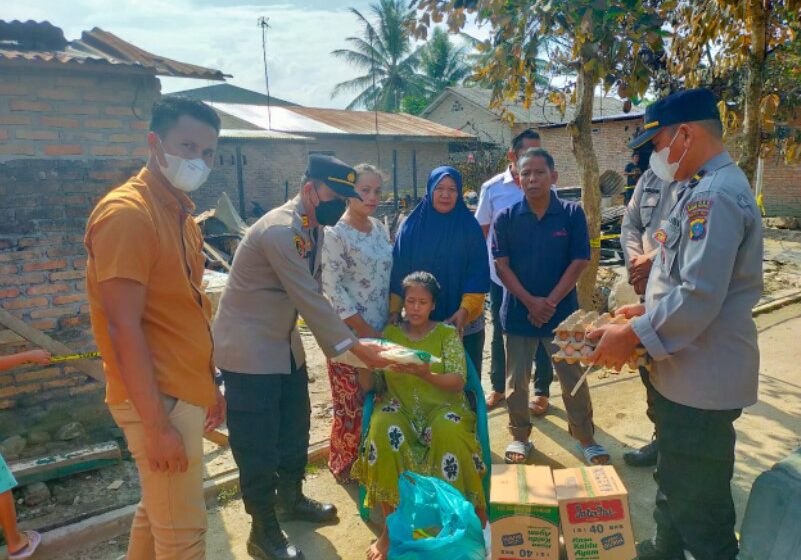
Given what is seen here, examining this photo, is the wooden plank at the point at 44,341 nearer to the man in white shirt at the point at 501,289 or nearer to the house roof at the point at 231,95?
the man in white shirt at the point at 501,289

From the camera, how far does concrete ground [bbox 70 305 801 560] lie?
291 cm

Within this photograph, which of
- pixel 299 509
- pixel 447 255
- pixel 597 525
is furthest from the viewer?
pixel 447 255

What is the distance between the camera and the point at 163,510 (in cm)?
194

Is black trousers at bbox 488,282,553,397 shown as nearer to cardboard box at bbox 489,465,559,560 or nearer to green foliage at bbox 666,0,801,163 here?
cardboard box at bbox 489,465,559,560

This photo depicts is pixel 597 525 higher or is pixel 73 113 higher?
pixel 73 113

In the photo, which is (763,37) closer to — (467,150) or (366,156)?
(366,156)

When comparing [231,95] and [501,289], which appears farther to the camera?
[231,95]

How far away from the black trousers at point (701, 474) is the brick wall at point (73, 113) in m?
4.02

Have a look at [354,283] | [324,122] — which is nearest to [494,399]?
[354,283]

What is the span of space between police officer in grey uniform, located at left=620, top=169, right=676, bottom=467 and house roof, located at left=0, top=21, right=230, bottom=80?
133 inches

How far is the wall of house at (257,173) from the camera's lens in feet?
51.6

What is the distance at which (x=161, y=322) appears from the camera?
191cm

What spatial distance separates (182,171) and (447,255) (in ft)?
5.97

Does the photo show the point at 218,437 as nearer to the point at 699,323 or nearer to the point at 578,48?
the point at 699,323
